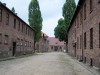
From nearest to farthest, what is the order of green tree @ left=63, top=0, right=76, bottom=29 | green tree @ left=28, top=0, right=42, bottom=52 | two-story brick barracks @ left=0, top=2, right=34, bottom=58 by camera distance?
two-story brick barracks @ left=0, top=2, right=34, bottom=58 < green tree @ left=28, top=0, right=42, bottom=52 < green tree @ left=63, top=0, right=76, bottom=29

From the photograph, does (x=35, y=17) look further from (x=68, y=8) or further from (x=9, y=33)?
(x=9, y=33)

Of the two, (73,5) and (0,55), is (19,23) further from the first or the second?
(73,5)

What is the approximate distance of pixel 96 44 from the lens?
16.8m

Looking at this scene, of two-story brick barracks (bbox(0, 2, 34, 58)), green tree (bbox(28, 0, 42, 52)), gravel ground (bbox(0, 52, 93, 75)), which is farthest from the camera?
green tree (bbox(28, 0, 42, 52))

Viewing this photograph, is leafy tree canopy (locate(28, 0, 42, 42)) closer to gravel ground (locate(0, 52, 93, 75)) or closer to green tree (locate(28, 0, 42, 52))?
green tree (locate(28, 0, 42, 52))

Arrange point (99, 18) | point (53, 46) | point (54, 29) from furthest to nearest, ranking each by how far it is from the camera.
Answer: point (53, 46) < point (54, 29) < point (99, 18)

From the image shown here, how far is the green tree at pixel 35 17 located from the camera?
6788cm

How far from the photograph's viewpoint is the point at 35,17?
67.9m

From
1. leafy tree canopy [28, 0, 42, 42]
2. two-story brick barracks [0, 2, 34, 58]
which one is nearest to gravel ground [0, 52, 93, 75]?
two-story brick barracks [0, 2, 34, 58]

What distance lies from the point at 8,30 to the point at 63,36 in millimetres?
43538

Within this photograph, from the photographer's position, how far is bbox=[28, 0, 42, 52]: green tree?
67.9 metres

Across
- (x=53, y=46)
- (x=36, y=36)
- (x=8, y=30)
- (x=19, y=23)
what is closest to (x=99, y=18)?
(x=8, y=30)

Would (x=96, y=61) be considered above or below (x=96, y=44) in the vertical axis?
below

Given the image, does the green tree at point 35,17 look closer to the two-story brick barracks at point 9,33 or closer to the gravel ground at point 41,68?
the two-story brick barracks at point 9,33
